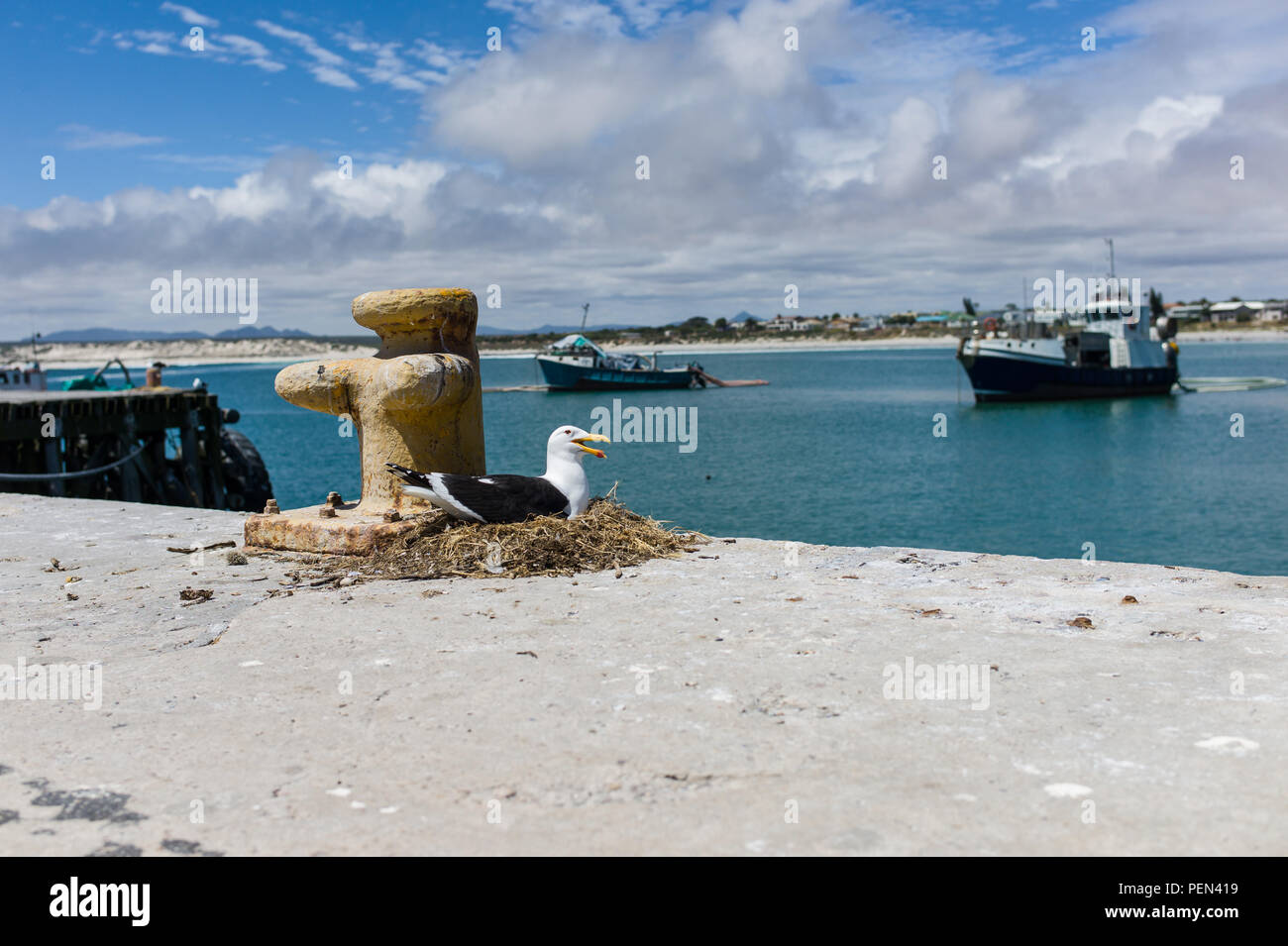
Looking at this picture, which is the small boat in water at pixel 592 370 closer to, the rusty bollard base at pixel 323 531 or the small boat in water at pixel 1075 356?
the small boat in water at pixel 1075 356

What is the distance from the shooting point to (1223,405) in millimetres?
62281

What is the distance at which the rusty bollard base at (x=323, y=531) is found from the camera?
7492 mm

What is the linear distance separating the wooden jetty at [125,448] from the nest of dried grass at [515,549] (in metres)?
10.9

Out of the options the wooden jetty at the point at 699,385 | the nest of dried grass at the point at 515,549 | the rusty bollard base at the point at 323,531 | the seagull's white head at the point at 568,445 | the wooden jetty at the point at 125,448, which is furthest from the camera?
the wooden jetty at the point at 699,385

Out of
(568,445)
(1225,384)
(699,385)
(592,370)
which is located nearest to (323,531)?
(568,445)

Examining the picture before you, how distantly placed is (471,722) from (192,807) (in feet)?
3.50

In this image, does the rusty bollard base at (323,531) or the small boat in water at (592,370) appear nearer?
the rusty bollard base at (323,531)

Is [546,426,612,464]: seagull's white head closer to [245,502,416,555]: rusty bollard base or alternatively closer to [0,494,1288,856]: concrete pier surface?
[245,502,416,555]: rusty bollard base

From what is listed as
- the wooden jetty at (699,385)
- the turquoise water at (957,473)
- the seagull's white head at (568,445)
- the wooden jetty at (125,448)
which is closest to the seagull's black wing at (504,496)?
the seagull's white head at (568,445)

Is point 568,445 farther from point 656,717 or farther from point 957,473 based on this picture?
point 957,473

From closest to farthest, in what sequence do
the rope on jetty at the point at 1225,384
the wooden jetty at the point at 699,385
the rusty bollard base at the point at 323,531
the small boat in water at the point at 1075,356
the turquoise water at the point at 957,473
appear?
the rusty bollard base at the point at 323,531 → the turquoise water at the point at 957,473 → the small boat in water at the point at 1075,356 → the rope on jetty at the point at 1225,384 → the wooden jetty at the point at 699,385

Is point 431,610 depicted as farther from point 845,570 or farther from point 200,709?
point 845,570

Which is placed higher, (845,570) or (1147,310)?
(1147,310)
